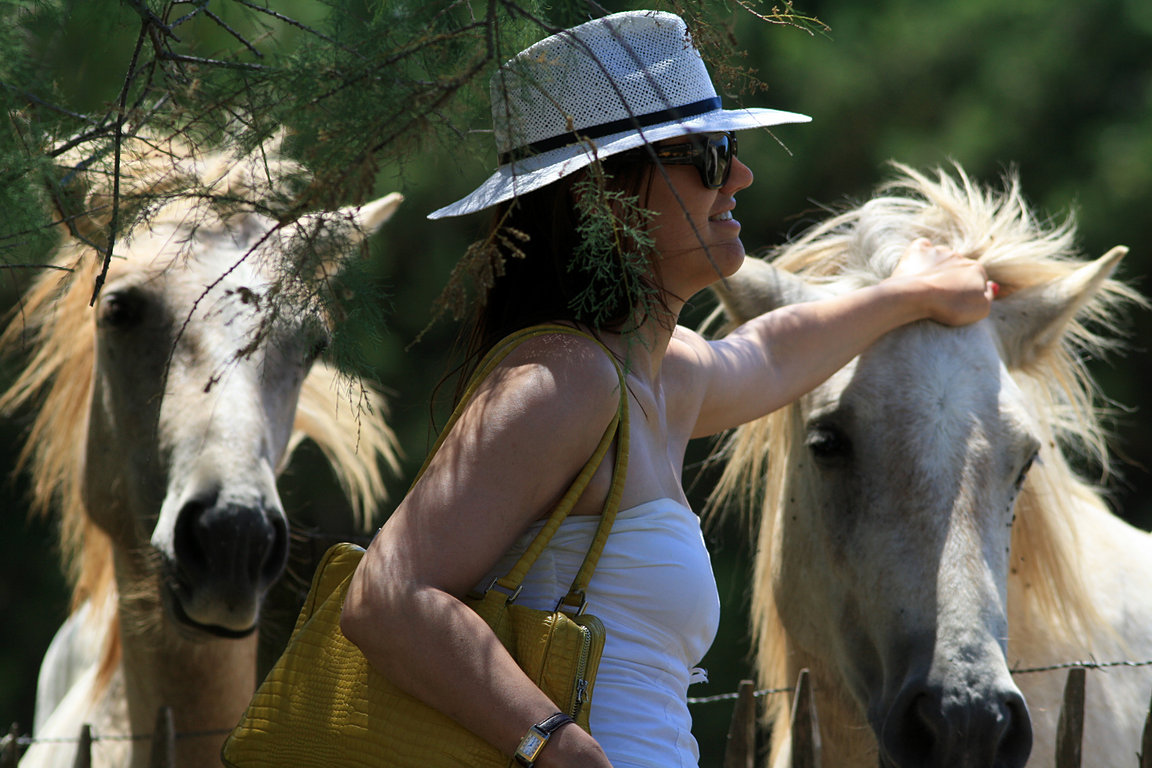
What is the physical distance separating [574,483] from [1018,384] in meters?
1.39

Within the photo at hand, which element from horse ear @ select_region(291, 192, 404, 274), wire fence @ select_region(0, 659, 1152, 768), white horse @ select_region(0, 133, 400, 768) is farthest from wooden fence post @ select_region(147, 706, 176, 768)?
horse ear @ select_region(291, 192, 404, 274)

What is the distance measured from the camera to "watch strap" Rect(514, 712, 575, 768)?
1.03 metres

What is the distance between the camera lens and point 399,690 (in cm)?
111

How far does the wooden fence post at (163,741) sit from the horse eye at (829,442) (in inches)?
55.7

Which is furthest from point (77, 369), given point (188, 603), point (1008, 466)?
point (1008, 466)

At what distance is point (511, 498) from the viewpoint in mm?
1111

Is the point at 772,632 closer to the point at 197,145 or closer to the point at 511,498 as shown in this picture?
the point at 511,498

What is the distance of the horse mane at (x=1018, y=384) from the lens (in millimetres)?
2111

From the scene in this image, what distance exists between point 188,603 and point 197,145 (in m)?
1.03

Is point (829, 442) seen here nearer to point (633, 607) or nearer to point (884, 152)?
point (633, 607)

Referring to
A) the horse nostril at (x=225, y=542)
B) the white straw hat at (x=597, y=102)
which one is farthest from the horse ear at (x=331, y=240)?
the horse nostril at (x=225, y=542)

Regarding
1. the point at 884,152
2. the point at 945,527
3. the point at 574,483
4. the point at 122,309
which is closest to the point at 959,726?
the point at 945,527

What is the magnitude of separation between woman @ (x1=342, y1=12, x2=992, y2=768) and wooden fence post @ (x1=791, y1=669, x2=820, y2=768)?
85cm

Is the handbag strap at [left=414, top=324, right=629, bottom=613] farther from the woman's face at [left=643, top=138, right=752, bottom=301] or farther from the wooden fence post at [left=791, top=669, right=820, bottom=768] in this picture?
the wooden fence post at [left=791, top=669, right=820, bottom=768]
